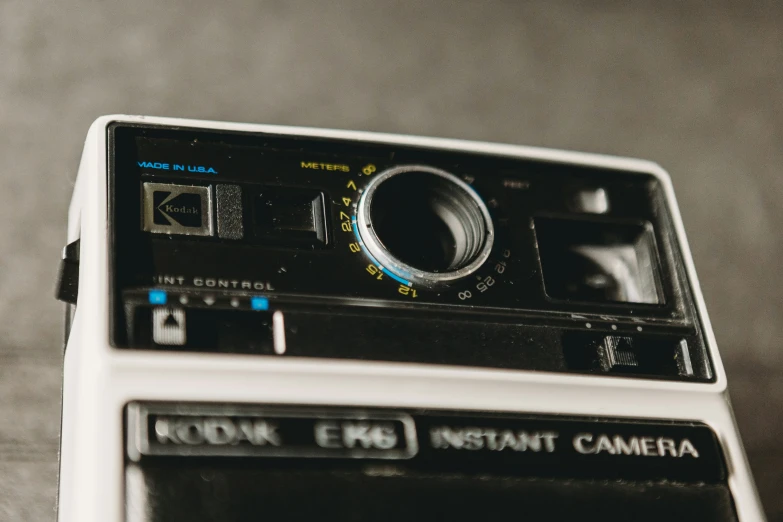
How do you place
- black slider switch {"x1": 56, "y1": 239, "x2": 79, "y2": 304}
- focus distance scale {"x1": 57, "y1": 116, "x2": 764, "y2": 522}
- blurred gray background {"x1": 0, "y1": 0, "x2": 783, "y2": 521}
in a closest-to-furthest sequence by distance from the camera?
1. focus distance scale {"x1": 57, "y1": 116, "x2": 764, "y2": 522}
2. black slider switch {"x1": 56, "y1": 239, "x2": 79, "y2": 304}
3. blurred gray background {"x1": 0, "y1": 0, "x2": 783, "y2": 521}

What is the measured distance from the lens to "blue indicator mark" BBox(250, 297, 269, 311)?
24.6 inches

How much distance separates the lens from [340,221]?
0.69 meters

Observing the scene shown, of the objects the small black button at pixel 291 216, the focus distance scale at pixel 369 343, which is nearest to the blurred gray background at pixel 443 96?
the focus distance scale at pixel 369 343

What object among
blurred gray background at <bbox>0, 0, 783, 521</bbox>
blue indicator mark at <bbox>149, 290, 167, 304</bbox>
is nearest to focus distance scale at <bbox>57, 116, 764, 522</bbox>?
blue indicator mark at <bbox>149, 290, 167, 304</bbox>

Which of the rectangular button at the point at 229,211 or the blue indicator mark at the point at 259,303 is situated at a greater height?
the rectangular button at the point at 229,211

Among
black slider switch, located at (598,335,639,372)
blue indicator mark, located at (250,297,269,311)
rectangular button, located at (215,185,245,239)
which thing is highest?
rectangular button, located at (215,185,245,239)

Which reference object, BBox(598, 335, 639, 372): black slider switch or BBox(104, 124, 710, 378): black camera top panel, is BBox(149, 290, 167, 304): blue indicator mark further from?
BBox(598, 335, 639, 372): black slider switch

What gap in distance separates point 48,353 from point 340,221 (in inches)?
14.0

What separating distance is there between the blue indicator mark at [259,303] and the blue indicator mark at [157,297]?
0.06m

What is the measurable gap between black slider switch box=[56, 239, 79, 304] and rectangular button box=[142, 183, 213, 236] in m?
0.07

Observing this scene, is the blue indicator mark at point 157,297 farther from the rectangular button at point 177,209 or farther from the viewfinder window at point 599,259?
the viewfinder window at point 599,259

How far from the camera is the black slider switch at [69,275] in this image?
668 millimetres

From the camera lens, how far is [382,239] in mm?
685

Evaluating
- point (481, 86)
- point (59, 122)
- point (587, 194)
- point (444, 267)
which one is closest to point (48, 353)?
point (59, 122)
